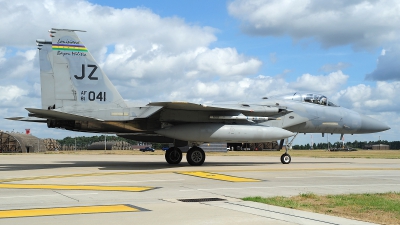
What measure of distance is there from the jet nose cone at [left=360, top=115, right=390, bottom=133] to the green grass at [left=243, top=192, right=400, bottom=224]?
576 inches

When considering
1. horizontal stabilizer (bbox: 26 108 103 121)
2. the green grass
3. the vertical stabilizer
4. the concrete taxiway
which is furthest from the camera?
the vertical stabilizer

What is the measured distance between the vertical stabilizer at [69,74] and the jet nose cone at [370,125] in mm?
13956

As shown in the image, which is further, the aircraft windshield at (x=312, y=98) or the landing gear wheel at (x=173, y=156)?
the aircraft windshield at (x=312, y=98)

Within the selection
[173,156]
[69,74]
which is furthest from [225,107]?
[69,74]

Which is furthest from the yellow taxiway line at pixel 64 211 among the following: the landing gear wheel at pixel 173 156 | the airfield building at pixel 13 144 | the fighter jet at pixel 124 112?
the airfield building at pixel 13 144

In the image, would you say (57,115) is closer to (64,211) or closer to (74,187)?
(74,187)

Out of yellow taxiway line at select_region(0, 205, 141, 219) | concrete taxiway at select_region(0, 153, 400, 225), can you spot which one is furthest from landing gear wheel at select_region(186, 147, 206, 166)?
yellow taxiway line at select_region(0, 205, 141, 219)

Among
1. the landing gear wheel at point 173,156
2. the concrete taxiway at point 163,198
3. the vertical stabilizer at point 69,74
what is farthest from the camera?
the landing gear wheel at point 173,156

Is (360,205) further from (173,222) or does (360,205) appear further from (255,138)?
(255,138)

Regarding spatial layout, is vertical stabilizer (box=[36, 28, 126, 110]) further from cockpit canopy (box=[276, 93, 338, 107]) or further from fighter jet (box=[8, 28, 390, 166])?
cockpit canopy (box=[276, 93, 338, 107])

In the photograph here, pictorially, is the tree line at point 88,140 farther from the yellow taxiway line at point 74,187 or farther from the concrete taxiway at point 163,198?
the yellow taxiway line at point 74,187

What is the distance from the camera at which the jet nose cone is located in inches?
965

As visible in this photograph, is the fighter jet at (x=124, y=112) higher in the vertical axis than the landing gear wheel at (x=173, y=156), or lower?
higher

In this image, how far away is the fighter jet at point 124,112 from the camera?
63.2ft
